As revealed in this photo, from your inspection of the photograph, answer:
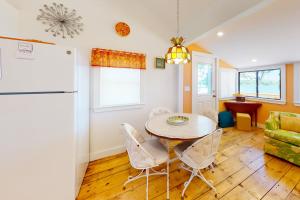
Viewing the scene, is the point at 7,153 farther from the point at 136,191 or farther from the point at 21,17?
the point at 21,17

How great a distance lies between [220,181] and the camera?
5.65ft

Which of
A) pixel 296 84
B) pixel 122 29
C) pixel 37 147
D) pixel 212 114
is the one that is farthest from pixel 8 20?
pixel 296 84

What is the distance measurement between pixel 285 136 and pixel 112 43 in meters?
3.34

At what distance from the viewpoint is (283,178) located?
1761 mm

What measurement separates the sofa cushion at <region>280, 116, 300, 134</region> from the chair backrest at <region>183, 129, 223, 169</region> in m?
2.04

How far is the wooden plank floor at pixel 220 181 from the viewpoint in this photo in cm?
152

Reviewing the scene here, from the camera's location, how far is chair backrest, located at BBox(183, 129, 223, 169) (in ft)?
4.34

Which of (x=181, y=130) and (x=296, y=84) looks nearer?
(x=181, y=130)

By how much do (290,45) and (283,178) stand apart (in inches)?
98.6

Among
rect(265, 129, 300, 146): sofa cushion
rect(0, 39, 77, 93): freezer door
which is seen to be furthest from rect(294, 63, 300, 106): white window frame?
rect(0, 39, 77, 93): freezer door

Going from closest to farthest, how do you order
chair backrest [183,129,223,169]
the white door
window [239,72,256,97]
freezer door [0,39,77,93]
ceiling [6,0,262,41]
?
1. freezer door [0,39,77,93]
2. chair backrest [183,129,223,169]
3. ceiling [6,0,262,41]
4. the white door
5. window [239,72,256,97]

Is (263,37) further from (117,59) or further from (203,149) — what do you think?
(117,59)

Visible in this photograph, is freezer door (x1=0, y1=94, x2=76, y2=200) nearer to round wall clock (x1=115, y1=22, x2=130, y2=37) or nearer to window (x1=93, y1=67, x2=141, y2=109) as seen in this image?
window (x1=93, y1=67, x2=141, y2=109)

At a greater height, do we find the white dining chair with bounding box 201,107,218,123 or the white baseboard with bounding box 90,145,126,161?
the white dining chair with bounding box 201,107,218,123
